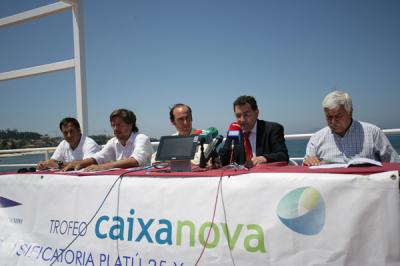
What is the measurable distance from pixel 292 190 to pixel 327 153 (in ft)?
3.15

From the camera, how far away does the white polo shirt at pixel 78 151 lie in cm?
309

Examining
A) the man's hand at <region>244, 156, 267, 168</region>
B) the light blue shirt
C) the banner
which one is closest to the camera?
the banner

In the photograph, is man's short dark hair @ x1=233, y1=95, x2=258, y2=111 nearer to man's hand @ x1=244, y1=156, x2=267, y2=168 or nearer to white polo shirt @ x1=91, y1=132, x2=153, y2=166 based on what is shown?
man's hand @ x1=244, y1=156, x2=267, y2=168

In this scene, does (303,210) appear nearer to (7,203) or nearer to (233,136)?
(233,136)

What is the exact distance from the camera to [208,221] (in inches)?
62.2

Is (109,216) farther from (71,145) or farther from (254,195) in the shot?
(71,145)

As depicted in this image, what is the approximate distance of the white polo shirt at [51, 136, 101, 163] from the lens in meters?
3.09

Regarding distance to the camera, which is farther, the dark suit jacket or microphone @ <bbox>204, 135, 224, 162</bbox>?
the dark suit jacket

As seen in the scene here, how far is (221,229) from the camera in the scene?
1551 millimetres

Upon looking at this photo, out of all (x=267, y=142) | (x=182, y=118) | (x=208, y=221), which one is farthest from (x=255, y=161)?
(x=182, y=118)

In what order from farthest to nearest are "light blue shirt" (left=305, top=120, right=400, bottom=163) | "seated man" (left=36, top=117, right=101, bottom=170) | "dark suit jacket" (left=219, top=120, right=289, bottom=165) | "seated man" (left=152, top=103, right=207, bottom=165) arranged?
"seated man" (left=36, top=117, right=101, bottom=170) < "seated man" (left=152, top=103, right=207, bottom=165) < "dark suit jacket" (left=219, top=120, right=289, bottom=165) < "light blue shirt" (left=305, top=120, right=400, bottom=163)

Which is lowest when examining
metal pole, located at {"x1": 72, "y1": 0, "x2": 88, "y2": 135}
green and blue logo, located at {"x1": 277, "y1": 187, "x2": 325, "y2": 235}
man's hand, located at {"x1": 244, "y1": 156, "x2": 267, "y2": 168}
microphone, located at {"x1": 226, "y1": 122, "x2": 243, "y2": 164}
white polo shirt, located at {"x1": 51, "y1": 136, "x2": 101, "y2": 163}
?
green and blue logo, located at {"x1": 277, "y1": 187, "x2": 325, "y2": 235}

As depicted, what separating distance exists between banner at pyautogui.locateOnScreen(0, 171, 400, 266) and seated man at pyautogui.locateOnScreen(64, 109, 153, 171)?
1.93 feet

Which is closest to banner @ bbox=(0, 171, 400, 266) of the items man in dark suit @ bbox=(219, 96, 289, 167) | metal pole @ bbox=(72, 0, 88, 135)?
man in dark suit @ bbox=(219, 96, 289, 167)
